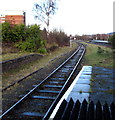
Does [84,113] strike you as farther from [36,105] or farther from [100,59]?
[100,59]

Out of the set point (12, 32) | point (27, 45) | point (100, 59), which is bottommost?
point (100, 59)

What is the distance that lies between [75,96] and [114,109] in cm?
338

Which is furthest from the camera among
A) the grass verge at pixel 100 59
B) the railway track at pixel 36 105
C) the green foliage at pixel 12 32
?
the green foliage at pixel 12 32

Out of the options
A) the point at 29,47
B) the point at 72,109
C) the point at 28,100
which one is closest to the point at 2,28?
the point at 29,47

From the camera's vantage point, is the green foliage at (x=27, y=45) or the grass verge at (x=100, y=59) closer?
the grass verge at (x=100, y=59)

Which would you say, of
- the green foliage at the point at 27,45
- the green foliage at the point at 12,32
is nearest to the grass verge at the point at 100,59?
the green foliage at the point at 27,45

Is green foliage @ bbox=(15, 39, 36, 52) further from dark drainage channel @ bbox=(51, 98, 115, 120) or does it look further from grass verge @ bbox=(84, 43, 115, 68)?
dark drainage channel @ bbox=(51, 98, 115, 120)

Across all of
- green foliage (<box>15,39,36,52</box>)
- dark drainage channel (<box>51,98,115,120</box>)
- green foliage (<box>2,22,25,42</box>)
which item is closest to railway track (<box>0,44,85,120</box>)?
dark drainage channel (<box>51,98,115,120</box>)

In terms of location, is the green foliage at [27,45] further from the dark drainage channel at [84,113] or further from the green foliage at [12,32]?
the dark drainage channel at [84,113]

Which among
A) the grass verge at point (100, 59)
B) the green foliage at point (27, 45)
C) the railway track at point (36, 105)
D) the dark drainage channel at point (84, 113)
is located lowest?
the railway track at point (36, 105)

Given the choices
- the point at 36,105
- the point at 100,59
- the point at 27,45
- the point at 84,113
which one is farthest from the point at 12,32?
the point at 84,113

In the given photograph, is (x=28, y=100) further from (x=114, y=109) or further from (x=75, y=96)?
(x=114, y=109)

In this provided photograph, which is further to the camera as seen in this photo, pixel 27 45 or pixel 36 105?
pixel 27 45

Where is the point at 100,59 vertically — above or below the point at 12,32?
below
